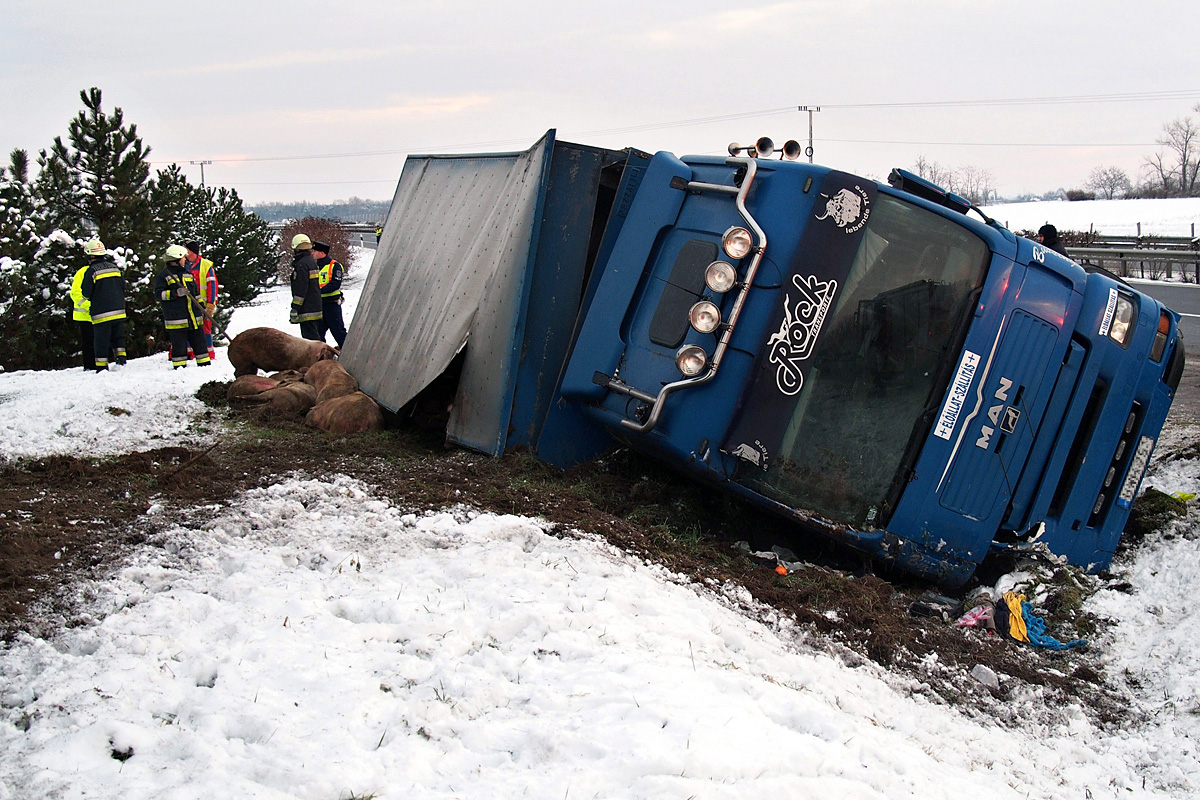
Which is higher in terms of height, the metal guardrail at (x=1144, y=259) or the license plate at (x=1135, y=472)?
the metal guardrail at (x=1144, y=259)

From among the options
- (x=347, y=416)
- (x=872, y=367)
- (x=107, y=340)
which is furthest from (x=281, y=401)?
(x=107, y=340)

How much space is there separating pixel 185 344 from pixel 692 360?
8.39 meters

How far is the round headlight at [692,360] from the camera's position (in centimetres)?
443

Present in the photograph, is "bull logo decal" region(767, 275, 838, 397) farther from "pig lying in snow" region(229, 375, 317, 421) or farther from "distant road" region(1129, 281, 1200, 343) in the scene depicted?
"distant road" region(1129, 281, 1200, 343)

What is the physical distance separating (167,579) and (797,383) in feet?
9.34

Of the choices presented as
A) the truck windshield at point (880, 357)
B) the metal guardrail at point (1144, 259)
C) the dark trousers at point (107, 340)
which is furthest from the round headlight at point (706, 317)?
the metal guardrail at point (1144, 259)

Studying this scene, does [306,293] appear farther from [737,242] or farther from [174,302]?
[737,242]

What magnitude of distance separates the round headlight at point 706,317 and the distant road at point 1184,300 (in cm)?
1056

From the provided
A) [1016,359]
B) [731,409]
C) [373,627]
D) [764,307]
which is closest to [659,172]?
[764,307]

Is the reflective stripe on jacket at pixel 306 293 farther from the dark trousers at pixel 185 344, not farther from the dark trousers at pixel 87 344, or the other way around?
the dark trousers at pixel 87 344

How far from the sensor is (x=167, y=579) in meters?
3.78

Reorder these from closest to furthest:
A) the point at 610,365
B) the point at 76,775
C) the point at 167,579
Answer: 1. the point at 76,775
2. the point at 167,579
3. the point at 610,365

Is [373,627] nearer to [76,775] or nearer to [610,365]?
[76,775]

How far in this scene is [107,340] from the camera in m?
10.9
